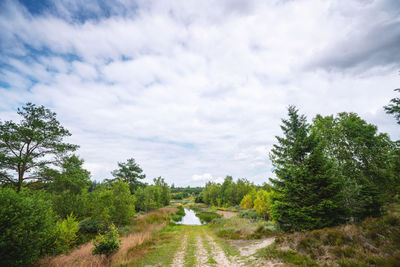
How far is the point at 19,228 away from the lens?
6.79 meters

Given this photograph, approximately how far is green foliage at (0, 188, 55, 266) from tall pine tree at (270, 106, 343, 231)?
15283 mm

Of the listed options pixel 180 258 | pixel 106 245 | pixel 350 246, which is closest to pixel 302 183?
pixel 350 246

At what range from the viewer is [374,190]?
36.7 ft

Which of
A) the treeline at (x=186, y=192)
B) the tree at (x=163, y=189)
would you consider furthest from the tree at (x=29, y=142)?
the treeline at (x=186, y=192)

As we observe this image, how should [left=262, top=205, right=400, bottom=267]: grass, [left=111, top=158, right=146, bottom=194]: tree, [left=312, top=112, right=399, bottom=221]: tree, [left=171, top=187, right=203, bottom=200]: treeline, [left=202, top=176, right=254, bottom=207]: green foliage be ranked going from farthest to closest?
1. [left=171, top=187, right=203, bottom=200]: treeline
2. [left=202, top=176, right=254, bottom=207]: green foliage
3. [left=111, top=158, right=146, bottom=194]: tree
4. [left=312, top=112, right=399, bottom=221]: tree
5. [left=262, top=205, right=400, bottom=267]: grass

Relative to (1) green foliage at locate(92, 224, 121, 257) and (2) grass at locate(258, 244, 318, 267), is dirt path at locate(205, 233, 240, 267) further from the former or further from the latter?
(1) green foliage at locate(92, 224, 121, 257)

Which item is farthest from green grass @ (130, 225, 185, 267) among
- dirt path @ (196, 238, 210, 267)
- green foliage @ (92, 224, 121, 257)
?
dirt path @ (196, 238, 210, 267)

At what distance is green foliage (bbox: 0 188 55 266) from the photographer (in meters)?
→ 6.41

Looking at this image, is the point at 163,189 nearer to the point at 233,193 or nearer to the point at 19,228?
the point at 233,193

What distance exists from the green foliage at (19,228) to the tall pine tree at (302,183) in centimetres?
1528

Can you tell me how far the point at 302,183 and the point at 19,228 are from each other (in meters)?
16.8

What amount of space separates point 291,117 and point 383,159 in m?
20.1

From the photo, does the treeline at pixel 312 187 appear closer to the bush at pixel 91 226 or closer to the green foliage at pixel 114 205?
the green foliage at pixel 114 205

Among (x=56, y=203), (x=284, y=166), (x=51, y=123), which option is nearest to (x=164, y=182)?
(x=56, y=203)
